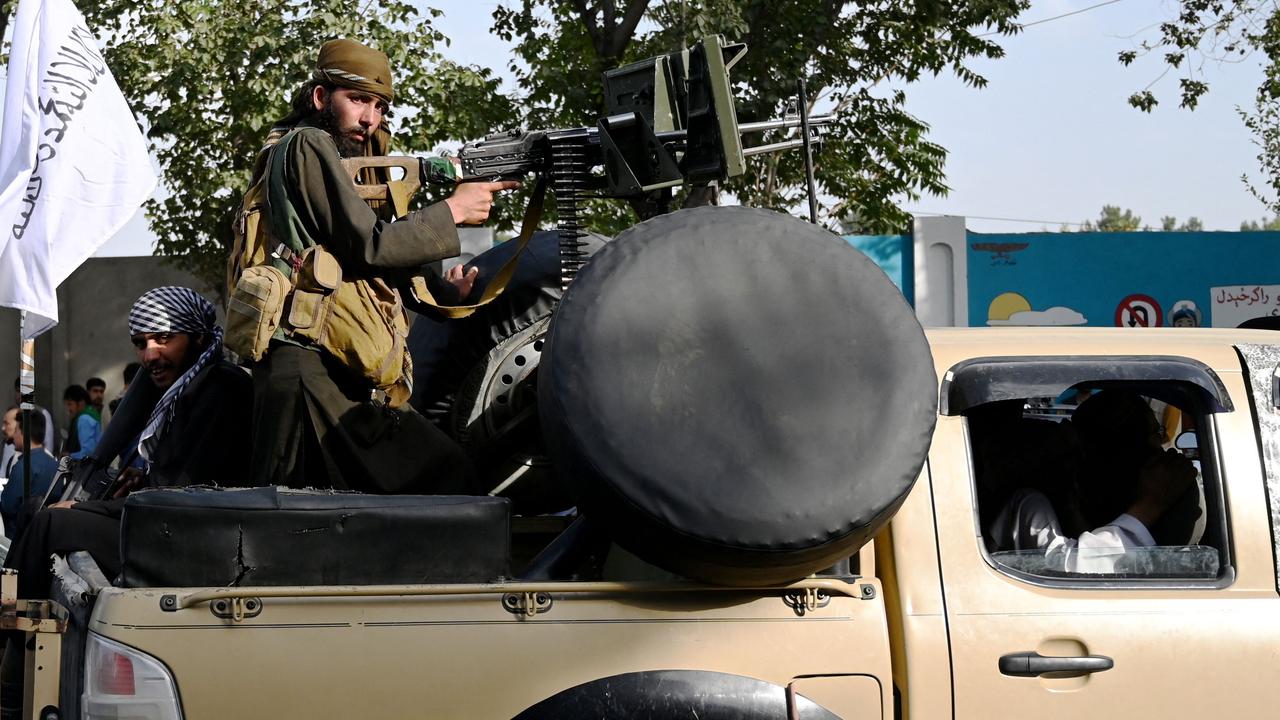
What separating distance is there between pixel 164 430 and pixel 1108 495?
2.39 meters

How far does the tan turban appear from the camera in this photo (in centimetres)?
353

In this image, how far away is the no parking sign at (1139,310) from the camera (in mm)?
12195

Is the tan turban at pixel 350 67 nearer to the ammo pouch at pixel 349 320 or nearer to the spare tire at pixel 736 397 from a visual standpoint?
the ammo pouch at pixel 349 320

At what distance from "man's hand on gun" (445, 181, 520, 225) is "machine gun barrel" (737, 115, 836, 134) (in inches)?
28.0

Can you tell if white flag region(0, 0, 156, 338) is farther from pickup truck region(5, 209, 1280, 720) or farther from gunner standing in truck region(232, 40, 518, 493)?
pickup truck region(5, 209, 1280, 720)

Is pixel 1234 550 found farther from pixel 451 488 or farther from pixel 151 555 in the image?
pixel 151 555

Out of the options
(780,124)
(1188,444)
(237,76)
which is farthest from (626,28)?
(1188,444)

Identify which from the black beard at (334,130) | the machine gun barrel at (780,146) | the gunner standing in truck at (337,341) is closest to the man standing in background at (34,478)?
the black beard at (334,130)

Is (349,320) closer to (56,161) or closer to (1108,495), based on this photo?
(1108,495)

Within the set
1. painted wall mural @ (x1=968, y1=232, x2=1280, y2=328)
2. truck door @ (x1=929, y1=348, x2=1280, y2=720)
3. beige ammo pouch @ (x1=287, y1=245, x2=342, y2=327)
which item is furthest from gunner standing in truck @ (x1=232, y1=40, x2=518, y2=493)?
painted wall mural @ (x1=968, y1=232, x2=1280, y2=328)

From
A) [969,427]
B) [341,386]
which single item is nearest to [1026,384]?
[969,427]

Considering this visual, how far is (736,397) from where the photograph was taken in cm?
235

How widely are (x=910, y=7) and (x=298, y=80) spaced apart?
5.47 m

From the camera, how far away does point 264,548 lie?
96.7 inches
